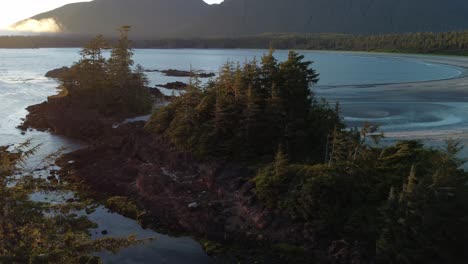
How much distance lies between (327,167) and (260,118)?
6.82 m

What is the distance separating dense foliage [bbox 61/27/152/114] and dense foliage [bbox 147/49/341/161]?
67.0ft

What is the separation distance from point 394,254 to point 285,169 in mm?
6167

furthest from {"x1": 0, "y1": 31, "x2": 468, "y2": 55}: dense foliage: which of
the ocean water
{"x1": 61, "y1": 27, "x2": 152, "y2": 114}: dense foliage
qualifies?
{"x1": 61, "y1": 27, "x2": 152, "y2": 114}: dense foliage

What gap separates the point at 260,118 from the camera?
2427 cm

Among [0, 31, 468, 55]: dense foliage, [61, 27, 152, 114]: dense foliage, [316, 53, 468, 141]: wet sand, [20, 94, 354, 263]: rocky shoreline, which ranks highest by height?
[0, 31, 468, 55]: dense foliage

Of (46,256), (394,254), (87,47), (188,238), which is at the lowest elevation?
(188,238)

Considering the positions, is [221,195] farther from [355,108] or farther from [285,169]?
[355,108]

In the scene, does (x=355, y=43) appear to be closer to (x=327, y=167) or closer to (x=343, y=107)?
(x=343, y=107)

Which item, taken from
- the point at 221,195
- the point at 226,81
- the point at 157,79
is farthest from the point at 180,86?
the point at 221,195

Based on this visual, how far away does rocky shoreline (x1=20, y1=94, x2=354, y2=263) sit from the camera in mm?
17500

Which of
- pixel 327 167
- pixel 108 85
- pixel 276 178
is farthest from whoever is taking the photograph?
pixel 108 85

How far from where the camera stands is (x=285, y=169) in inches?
763

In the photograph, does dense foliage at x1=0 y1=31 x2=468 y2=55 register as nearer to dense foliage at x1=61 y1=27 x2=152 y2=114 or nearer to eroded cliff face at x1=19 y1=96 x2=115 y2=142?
dense foliage at x1=61 y1=27 x2=152 y2=114

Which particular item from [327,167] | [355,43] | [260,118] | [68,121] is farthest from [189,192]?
[355,43]
